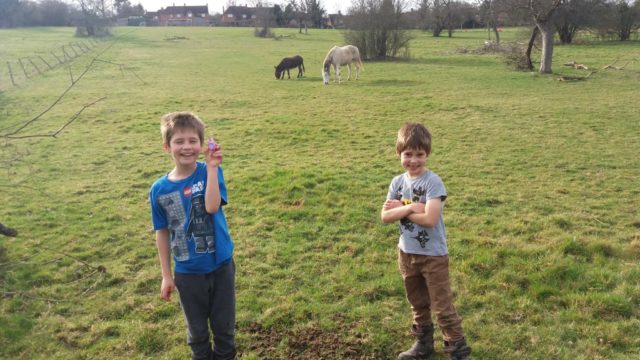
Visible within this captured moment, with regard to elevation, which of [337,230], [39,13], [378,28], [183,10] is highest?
[183,10]

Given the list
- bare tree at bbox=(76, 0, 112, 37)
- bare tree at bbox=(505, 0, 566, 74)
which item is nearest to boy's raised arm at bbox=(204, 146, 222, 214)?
bare tree at bbox=(505, 0, 566, 74)

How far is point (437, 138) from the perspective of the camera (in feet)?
33.6

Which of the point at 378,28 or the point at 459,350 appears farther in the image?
the point at 378,28

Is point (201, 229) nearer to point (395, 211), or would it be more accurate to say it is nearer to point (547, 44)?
point (395, 211)

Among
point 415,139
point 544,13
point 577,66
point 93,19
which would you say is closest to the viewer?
point 415,139

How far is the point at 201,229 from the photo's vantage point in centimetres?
277

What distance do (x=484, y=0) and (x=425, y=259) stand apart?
101 feet

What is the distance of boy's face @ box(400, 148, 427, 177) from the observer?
3020 millimetres

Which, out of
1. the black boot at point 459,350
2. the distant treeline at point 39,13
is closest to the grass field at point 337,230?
the black boot at point 459,350

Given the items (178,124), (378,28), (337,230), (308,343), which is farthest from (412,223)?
(378,28)

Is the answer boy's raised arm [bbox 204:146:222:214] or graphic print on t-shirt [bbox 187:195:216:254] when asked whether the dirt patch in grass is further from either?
boy's raised arm [bbox 204:146:222:214]

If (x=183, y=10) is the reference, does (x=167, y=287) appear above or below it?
below

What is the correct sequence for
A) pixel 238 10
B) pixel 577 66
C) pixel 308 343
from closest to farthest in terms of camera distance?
pixel 308 343
pixel 577 66
pixel 238 10

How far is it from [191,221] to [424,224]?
1.43m
